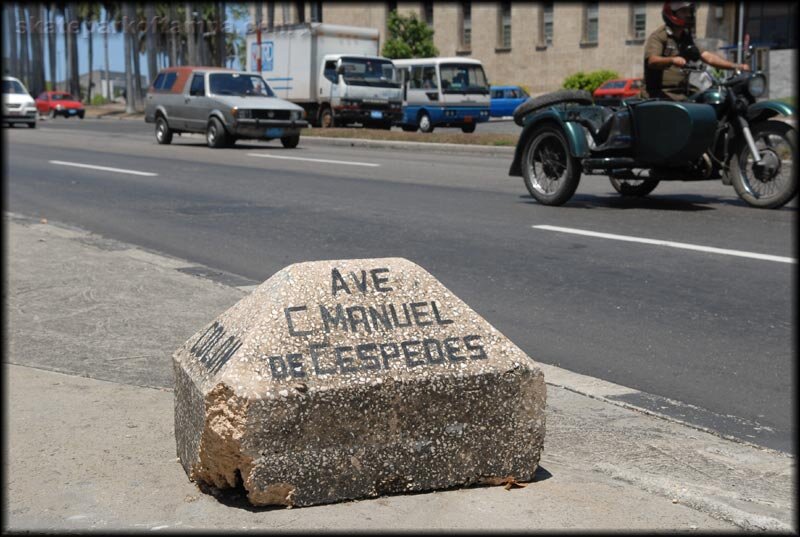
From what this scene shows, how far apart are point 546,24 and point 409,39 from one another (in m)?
7.91

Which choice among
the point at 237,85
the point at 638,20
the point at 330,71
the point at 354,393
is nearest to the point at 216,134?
the point at 237,85

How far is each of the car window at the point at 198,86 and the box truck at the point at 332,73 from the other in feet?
24.9

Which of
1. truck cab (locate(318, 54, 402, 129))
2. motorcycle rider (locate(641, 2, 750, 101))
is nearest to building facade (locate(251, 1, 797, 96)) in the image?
truck cab (locate(318, 54, 402, 129))

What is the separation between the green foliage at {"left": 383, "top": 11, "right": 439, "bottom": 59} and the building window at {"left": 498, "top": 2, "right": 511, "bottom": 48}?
4.34 meters

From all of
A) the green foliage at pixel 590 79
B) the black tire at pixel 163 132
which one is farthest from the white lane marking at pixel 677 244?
the green foliage at pixel 590 79

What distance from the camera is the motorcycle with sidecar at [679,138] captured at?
11.0 m

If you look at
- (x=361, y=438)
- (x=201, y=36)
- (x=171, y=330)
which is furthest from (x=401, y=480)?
(x=201, y=36)

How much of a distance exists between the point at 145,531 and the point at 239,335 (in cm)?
68

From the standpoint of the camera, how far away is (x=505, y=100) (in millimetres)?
47469

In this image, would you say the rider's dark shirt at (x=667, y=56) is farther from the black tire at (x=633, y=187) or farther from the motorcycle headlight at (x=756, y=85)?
the black tire at (x=633, y=187)

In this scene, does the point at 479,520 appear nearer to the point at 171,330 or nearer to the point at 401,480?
the point at 401,480

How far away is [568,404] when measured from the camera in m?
4.75

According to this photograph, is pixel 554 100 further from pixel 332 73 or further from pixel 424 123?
pixel 424 123

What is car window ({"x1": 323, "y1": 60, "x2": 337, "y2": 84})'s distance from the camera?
33.3m
